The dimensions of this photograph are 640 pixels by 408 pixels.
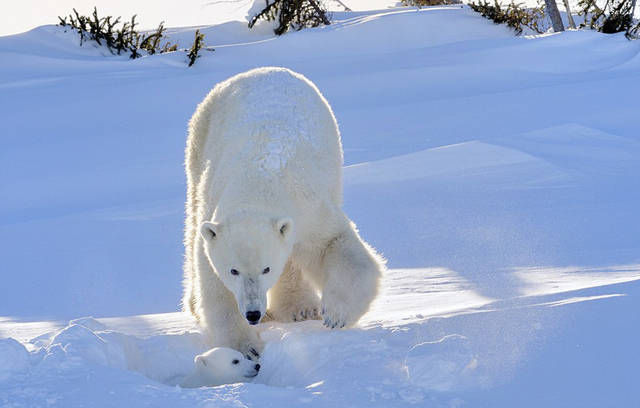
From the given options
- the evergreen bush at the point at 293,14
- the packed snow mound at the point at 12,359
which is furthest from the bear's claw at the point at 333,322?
the evergreen bush at the point at 293,14

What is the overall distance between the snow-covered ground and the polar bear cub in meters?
0.10

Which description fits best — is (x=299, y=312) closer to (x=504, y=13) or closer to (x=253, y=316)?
(x=253, y=316)

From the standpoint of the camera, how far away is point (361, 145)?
9.83 meters

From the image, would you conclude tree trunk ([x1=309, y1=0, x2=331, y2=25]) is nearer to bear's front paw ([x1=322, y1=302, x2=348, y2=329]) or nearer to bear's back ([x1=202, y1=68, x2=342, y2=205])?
bear's back ([x1=202, y1=68, x2=342, y2=205])

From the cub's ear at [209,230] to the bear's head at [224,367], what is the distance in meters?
0.48

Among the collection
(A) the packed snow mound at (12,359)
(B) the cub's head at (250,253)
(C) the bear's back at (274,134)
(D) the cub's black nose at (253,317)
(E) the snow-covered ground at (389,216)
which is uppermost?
(C) the bear's back at (274,134)

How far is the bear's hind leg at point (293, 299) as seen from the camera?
15.1ft

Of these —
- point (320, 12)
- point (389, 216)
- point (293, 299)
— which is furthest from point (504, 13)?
point (293, 299)

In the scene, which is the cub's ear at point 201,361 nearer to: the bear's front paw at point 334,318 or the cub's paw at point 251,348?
the cub's paw at point 251,348

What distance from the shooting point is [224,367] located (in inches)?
142

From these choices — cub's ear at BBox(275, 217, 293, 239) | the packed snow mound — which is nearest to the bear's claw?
cub's ear at BBox(275, 217, 293, 239)

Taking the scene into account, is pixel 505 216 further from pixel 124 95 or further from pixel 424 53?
pixel 424 53

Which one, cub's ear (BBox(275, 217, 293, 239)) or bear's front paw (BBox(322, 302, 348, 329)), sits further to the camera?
bear's front paw (BBox(322, 302, 348, 329))

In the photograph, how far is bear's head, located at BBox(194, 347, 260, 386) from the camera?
361cm
